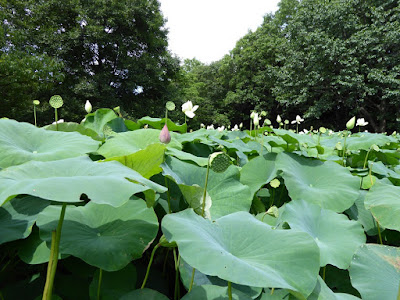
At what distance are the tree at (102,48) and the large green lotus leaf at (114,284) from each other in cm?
1063

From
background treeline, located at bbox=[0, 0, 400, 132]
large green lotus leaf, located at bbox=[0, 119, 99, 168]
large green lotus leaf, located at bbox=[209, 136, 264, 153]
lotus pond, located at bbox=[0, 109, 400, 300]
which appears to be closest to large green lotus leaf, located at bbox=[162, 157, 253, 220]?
lotus pond, located at bbox=[0, 109, 400, 300]

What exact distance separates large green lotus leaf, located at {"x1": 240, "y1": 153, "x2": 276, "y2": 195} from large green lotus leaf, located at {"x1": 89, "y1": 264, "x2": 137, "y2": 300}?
496 mm

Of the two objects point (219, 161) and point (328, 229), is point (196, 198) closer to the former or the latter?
point (219, 161)

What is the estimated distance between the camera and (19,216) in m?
0.45

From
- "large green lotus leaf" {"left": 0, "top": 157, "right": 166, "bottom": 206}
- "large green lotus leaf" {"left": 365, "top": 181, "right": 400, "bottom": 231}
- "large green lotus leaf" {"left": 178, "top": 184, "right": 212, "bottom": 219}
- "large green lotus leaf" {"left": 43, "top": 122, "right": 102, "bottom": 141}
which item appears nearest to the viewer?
"large green lotus leaf" {"left": 0, "top": 157, "right": 166, "bottom": 206}

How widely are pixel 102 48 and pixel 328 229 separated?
13.2 m

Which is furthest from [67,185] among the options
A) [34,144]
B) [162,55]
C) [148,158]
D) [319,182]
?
[162,55]

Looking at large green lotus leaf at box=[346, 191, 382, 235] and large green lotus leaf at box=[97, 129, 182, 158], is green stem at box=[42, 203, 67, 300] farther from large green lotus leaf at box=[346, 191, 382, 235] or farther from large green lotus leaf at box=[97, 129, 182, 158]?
large green lotus leaf at box=[346, 191, 382, 235]

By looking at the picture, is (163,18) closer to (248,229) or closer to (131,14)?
(131,14)

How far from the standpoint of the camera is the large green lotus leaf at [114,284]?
42cm

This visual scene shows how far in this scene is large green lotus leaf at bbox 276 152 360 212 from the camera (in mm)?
802

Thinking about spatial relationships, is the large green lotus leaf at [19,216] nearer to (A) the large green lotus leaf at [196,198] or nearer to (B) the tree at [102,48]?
(A) the large green lotus leaf at [196,198]

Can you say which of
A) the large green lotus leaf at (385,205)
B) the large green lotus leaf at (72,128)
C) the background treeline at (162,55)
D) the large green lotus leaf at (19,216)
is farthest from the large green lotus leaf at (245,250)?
the background treeline at (162,55)

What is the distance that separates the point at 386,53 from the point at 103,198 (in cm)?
1364
